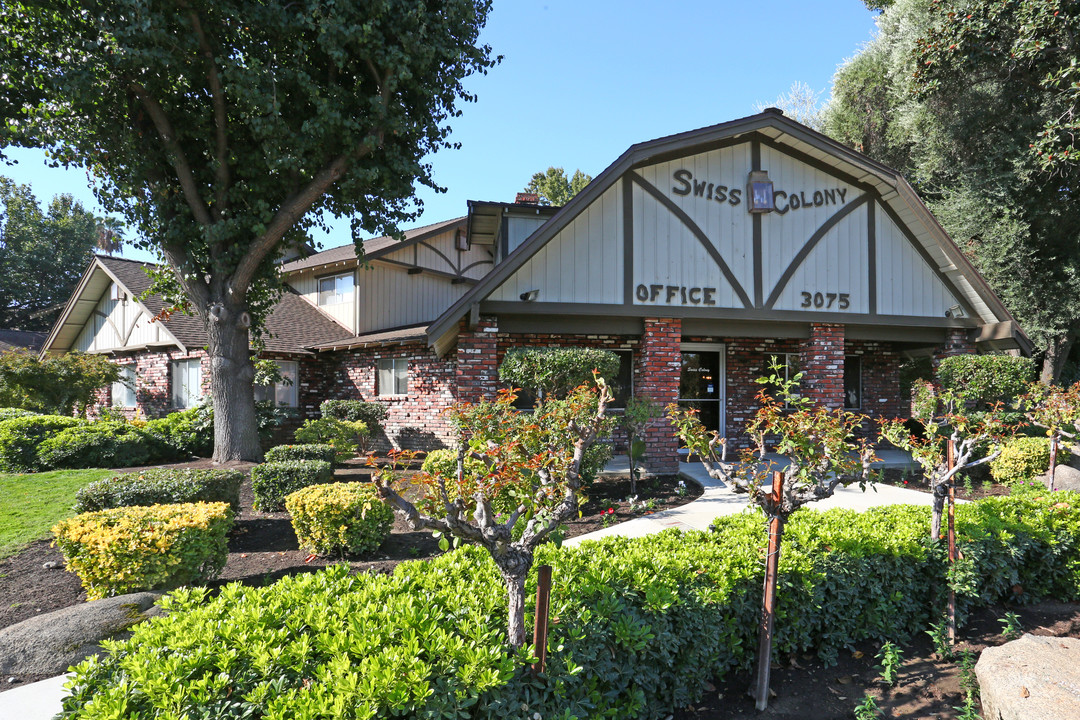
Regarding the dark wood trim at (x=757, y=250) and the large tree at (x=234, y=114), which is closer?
the large tree at (x=234, y=114)

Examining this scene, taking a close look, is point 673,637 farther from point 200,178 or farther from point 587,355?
point 200,178

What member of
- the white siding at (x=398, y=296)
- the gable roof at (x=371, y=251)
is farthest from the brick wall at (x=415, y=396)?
the gable roof at (x=371, y=251)

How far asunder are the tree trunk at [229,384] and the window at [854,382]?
1423cm

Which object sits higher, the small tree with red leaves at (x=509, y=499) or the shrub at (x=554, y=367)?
the shrub at (x=554, y=367)

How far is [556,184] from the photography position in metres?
40.8

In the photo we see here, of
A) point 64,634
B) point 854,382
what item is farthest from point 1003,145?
point 64,634

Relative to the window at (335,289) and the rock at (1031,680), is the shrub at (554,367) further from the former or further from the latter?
the window at (335,289)

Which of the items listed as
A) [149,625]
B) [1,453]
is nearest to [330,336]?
[1,453]

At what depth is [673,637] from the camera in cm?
356

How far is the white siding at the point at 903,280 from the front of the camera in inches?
498

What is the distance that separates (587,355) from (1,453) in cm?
1244

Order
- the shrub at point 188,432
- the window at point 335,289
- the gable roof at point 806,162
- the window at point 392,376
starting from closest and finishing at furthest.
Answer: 1. the gable roof at point 806,162
2. the shrub at point 188,432
3. the window at point 392,376
4. the window at point 335,289

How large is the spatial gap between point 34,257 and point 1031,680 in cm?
4807

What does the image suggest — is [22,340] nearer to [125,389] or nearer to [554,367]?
[125,389]
